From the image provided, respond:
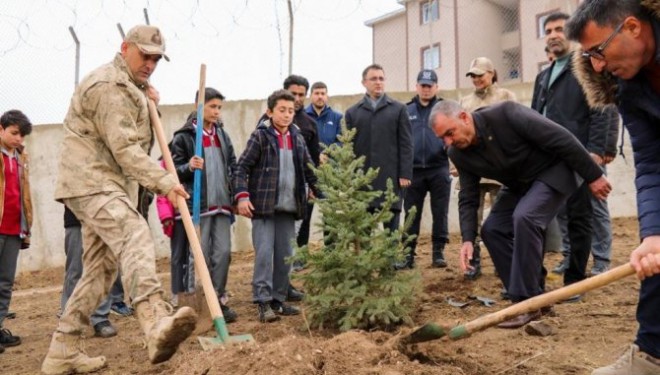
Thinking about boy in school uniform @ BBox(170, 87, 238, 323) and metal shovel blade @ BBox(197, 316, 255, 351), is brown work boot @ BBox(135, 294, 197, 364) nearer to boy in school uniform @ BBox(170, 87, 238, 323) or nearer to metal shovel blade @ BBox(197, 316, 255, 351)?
metal shovel blade @ BBox(197, 316, 255, 351)

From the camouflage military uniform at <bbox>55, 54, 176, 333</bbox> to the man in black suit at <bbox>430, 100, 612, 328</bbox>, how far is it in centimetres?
207

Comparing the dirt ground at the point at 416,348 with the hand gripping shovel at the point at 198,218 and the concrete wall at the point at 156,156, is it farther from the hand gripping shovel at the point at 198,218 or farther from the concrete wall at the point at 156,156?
the concrete wall at the point at 156,156

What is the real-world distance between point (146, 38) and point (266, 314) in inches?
88.9

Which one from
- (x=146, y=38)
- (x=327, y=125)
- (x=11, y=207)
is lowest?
(x=11, y=207)

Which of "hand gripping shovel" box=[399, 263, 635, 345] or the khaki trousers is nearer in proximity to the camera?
"hand gripping shovel" box=[399, 263, 635, 345]

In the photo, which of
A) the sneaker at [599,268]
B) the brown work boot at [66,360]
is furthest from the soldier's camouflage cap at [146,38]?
the sneaker at [599,268]

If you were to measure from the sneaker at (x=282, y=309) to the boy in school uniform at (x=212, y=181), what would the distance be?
1.10ft

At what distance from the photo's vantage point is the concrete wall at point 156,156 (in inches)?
339

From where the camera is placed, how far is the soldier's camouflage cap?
387cm

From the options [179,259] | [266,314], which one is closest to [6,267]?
[179,259]

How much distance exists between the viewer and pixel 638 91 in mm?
2744

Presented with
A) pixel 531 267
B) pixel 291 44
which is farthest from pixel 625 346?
pixel 291 44

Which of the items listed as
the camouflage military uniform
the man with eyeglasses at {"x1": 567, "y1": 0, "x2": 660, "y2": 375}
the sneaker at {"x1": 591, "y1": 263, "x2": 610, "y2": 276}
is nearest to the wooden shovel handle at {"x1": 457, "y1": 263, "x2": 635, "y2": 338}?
the man with eyeglasses at {"x1": 567, "y1": 0, "x2": 660, "y2": 375}

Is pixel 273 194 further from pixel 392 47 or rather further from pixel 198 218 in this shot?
pixel 392 47
